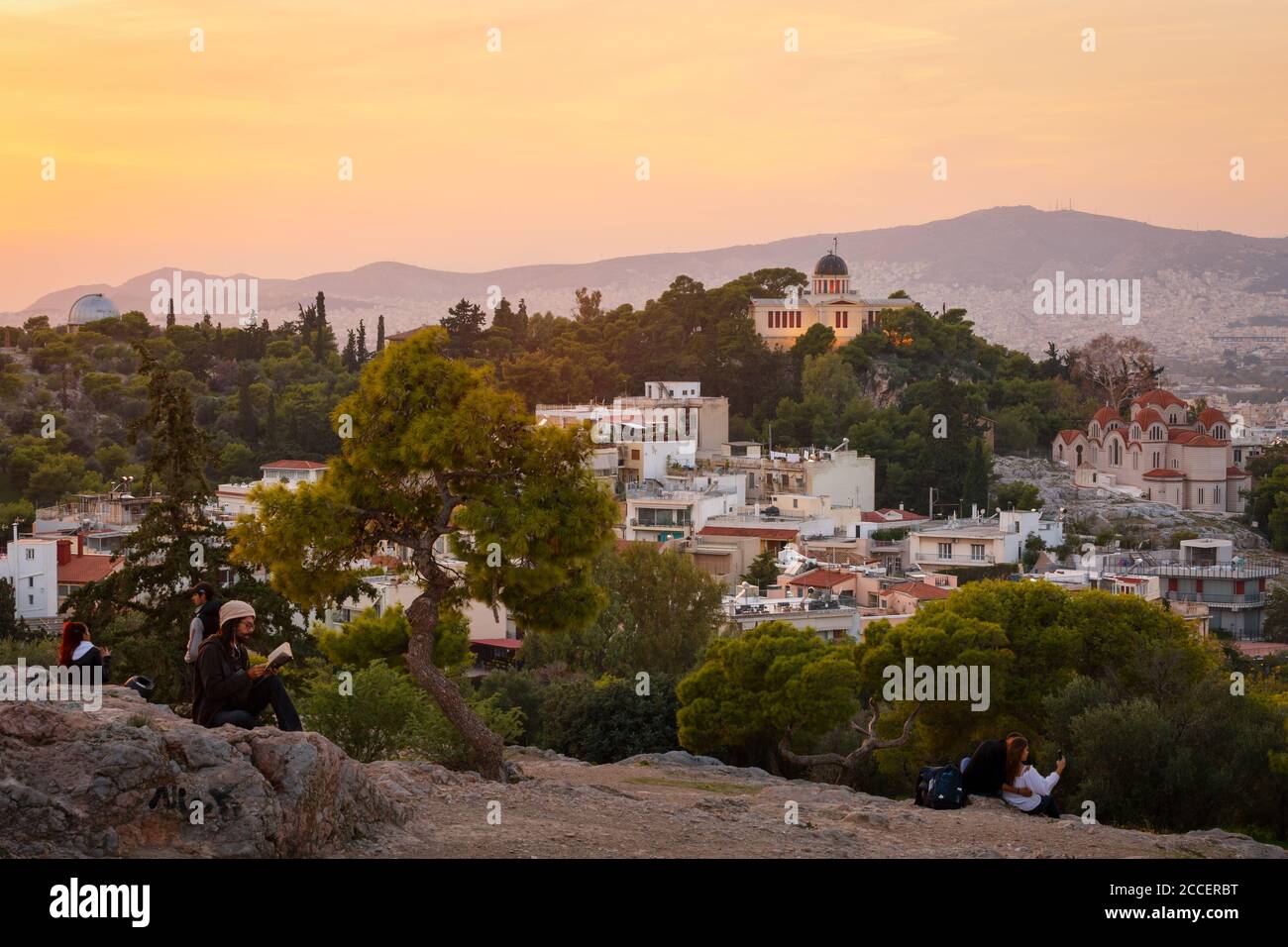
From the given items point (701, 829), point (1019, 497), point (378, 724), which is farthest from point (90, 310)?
point (701, 829)

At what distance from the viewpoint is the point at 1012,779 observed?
12336mm

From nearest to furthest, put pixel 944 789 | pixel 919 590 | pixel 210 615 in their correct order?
pixel 210 615 < pixel 944 789 < pixel 919 590

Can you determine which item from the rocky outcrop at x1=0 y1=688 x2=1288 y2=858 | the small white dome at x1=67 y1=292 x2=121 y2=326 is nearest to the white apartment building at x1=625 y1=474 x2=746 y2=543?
the rocky outcrop at x1=0 y1=688 x2=1288 y2=858

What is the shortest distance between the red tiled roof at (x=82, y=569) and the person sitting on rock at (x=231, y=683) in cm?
3314

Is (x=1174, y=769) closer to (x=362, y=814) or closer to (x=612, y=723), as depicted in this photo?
(x=612, y=723)

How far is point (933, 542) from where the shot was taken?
60656 millimetres

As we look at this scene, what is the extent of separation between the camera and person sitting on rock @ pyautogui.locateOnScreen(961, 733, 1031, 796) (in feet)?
40.2

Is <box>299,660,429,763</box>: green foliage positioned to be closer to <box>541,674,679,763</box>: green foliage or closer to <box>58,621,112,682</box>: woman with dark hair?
<box>58,621,112,682</box>: woman with dark hair

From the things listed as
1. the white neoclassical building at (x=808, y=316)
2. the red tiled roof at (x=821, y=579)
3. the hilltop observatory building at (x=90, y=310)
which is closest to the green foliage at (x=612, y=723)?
the red tiled roof at (x=821, y=579)

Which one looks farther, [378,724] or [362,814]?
[378,724]

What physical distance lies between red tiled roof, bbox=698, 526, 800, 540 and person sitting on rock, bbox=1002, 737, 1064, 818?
48.2 metres

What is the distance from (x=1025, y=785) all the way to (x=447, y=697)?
4579mm

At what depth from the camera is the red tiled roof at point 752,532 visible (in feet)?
199

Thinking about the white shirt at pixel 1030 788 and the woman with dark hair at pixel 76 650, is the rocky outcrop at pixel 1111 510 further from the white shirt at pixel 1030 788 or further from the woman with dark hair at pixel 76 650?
the woman with dark hair at pixel 76 650
